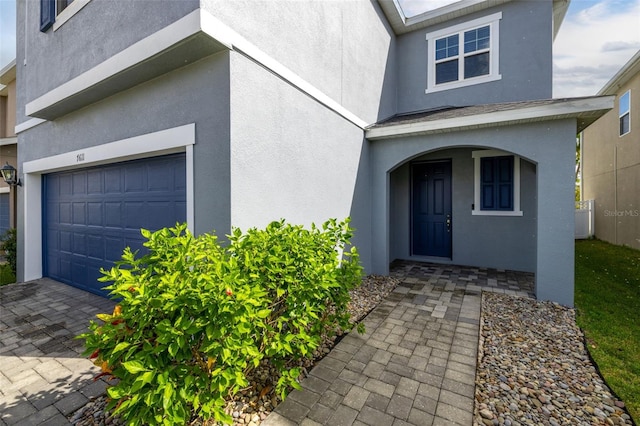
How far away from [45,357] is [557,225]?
785 cm

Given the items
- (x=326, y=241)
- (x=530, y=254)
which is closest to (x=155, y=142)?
(x=326, y=241)

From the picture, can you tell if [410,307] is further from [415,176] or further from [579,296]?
[415,176]

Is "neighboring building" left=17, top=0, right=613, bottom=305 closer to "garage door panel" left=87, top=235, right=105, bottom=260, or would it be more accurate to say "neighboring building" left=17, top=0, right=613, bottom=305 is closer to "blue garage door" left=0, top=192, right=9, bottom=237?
"garage door panel" left=87, top=235, right=105, bottom=260

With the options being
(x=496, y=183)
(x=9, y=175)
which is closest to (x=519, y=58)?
(x=496, y=183)

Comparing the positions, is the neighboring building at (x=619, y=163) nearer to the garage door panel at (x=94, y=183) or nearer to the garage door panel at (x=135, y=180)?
the garage door panel at (x=135, y=180)

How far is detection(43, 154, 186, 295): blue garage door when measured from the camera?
172 inches

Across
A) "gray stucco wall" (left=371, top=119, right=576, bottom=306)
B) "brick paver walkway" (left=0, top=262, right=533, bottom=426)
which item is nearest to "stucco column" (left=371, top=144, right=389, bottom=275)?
"brick paver walkway" (left=0, top=262, right=533, bottom=426)

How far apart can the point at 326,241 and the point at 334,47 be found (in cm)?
426

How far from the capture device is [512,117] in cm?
513

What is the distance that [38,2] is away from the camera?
5.69 meters

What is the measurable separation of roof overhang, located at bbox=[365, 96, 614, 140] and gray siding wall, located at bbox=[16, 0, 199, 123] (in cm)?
449

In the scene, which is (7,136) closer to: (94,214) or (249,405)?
(94,214)

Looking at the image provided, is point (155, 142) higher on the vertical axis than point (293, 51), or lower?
lower

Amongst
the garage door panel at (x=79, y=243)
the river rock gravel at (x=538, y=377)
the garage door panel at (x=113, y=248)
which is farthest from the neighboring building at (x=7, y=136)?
the river rock gravel at (x=538, y=377)
